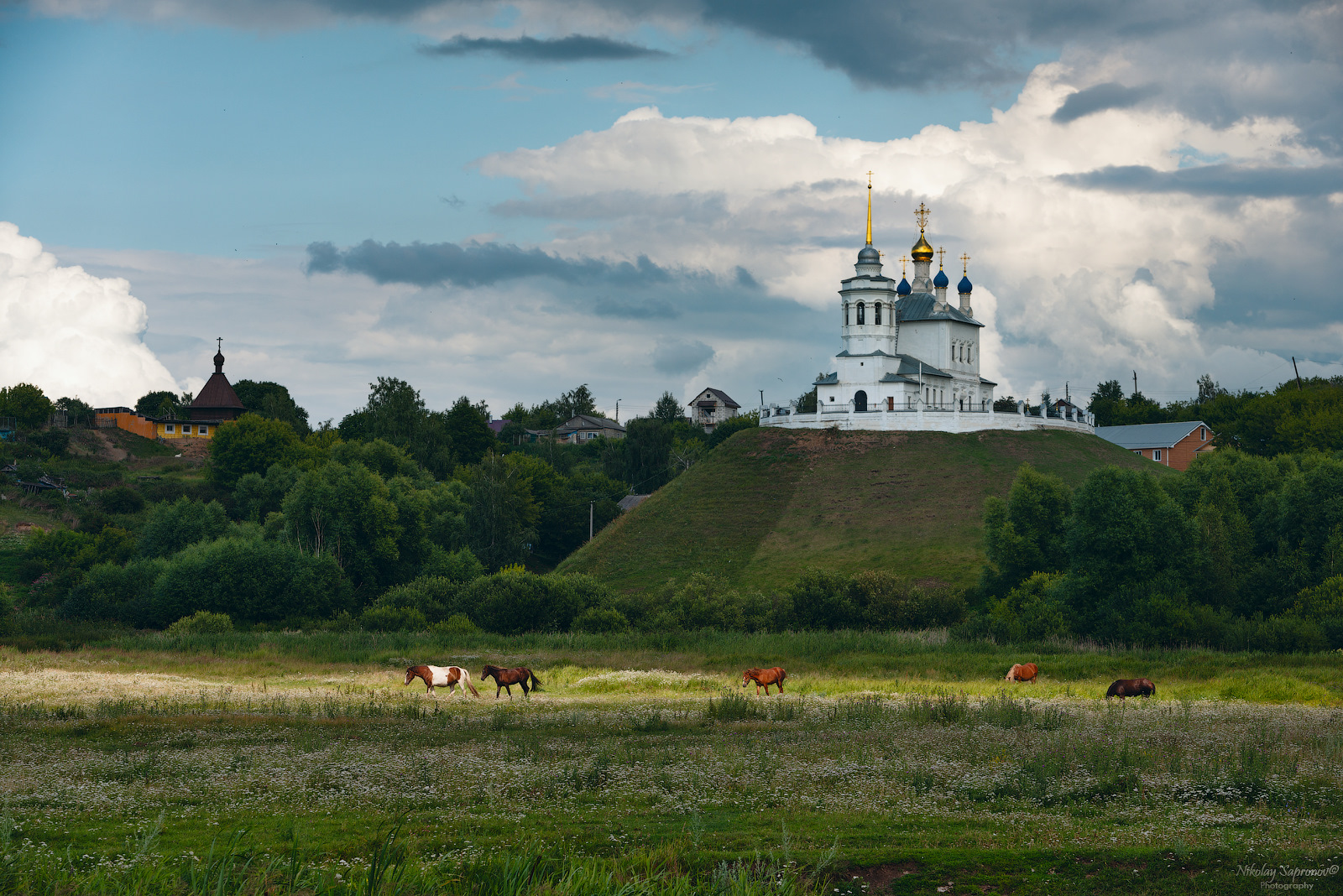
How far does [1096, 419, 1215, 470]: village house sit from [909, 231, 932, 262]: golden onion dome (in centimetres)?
2726

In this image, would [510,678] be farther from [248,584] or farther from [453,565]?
[453,565]

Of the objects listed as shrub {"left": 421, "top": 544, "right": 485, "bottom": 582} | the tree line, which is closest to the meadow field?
the tree line

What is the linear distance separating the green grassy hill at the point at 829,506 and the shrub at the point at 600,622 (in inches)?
579

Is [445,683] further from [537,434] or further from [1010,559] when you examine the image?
[537,434]

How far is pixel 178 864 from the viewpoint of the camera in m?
12.9

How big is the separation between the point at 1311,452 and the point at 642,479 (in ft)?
246

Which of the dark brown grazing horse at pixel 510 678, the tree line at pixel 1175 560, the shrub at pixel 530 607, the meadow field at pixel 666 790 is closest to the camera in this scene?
the meadow field at pixel 666 790

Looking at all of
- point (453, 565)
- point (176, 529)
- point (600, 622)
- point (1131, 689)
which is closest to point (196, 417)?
point (176, 529)

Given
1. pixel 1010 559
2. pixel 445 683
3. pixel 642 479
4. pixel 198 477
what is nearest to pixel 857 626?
pixel 1010 559

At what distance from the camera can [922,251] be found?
388ft

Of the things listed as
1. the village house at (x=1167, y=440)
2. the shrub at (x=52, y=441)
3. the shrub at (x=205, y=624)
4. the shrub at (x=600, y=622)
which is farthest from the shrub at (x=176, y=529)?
the village house at (x=1167, y=440)

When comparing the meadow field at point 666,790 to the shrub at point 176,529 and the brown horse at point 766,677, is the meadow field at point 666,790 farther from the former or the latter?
the shrub at point 176,529

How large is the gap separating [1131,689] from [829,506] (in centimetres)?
5325

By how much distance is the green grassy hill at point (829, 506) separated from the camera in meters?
77.6
